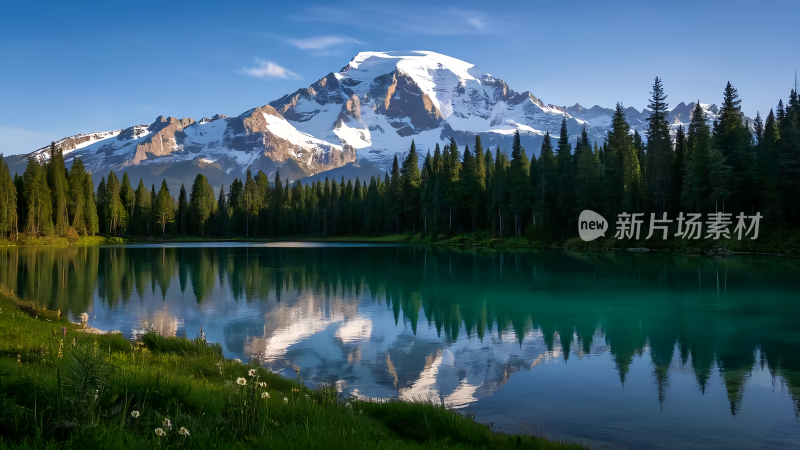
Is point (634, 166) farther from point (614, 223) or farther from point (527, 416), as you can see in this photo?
point (527, 416)

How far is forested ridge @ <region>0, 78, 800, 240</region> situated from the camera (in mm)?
63406

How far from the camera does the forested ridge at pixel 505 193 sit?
208 feet

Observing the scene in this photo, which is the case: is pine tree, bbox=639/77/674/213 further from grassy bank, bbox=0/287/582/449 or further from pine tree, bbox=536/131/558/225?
grassy bank, bbox=0/287/582/449

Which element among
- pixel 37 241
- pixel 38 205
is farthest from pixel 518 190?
pixel 38 205

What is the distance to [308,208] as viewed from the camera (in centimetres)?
14888

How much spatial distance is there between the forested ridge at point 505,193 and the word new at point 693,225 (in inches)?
54.0

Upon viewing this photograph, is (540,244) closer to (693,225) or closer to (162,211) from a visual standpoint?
(693,225)

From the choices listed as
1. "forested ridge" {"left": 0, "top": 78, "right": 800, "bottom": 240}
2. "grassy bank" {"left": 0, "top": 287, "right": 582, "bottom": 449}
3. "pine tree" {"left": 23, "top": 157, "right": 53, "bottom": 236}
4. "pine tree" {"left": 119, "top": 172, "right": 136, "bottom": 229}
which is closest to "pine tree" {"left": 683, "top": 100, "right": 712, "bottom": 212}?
"forested ridge" {"left": 0, "top": 78, "right": 800, "bottom": 240}

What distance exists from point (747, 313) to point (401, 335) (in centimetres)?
1597

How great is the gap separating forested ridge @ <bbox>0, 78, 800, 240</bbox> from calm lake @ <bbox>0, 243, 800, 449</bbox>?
2796 cm

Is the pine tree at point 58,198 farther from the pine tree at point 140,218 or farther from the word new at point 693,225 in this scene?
the word new at point 693,225

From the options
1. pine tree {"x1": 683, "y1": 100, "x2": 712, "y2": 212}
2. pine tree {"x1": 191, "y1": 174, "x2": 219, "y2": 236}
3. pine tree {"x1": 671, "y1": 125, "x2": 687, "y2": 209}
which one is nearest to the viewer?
pine tree {"x1": 683, "y1": 100, "x2": 712, "y2": 212}

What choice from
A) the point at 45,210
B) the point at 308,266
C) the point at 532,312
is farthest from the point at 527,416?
the point at 45,210

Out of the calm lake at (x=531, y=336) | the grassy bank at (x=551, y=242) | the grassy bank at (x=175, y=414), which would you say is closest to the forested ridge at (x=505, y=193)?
the grassy bank at (x=551, y=242)
